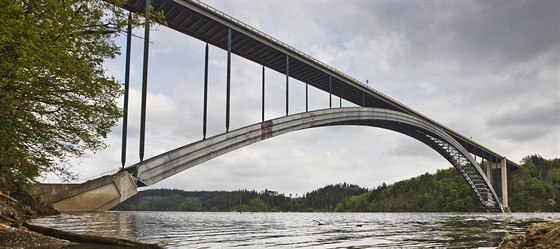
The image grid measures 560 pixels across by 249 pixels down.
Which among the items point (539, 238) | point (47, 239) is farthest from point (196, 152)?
point (539, 238)

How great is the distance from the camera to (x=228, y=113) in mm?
41875

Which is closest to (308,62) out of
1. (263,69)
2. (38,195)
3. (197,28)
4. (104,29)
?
(263,69)

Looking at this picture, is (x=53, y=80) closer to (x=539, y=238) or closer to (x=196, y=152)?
(x=539, y=238)

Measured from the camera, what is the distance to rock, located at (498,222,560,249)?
760 centimetres

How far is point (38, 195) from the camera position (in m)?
33.2

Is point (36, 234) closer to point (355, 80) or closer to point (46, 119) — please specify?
point (46, 119)

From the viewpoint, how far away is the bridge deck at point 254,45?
41781mm

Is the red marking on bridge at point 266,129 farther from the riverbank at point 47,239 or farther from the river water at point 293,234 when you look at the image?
the riverbank at point 47,239

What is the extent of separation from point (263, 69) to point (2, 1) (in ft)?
135

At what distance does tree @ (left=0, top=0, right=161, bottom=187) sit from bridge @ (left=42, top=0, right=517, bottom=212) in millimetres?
3191

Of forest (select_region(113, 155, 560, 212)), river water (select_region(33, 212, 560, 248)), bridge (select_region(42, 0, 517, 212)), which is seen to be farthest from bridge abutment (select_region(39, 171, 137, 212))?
forest (select_region(113, 155, 560, 212))

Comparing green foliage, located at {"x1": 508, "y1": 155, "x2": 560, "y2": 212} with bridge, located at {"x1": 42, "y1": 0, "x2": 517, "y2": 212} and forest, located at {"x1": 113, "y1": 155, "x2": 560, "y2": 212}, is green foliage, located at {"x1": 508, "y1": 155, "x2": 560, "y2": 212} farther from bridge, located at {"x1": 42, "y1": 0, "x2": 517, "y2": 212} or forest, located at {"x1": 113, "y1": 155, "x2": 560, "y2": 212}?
bridge, located at {"x1": 42, "y1": 0, "x2": 517, "y2": 212}

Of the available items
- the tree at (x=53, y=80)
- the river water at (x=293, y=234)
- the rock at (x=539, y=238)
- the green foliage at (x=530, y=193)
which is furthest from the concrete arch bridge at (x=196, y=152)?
the green foliage at (x=530, y=193)

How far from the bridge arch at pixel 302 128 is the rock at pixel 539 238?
30.6 metres
